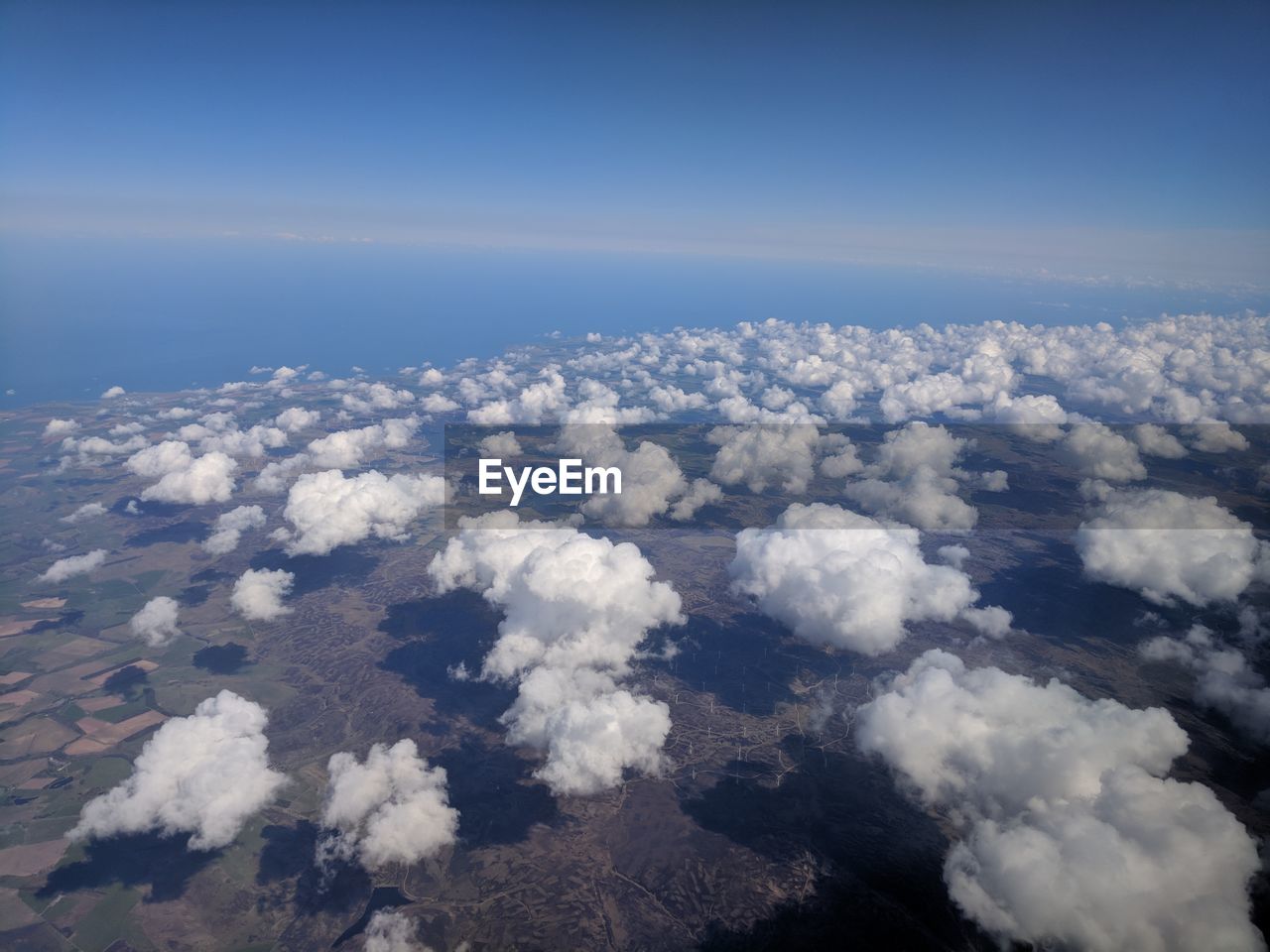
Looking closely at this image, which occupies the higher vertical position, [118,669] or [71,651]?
[71,651]

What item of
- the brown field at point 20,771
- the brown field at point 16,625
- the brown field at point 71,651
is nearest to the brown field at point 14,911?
the brown field at point 20,771

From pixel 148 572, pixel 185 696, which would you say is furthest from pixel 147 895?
pixel 148 572

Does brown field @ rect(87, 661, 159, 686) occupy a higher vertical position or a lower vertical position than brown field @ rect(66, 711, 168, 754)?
lower

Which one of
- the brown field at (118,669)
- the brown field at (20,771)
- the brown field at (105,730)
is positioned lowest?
the brown field at (118,669)

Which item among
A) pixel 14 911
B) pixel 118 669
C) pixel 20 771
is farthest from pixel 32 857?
pixel 118 669

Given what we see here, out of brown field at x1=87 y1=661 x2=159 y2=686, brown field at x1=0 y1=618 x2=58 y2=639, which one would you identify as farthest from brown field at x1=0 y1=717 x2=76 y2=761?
brown field at x1=0 y1=618 x2=58 y2=639

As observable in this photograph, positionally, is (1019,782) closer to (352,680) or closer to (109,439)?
(352,680)

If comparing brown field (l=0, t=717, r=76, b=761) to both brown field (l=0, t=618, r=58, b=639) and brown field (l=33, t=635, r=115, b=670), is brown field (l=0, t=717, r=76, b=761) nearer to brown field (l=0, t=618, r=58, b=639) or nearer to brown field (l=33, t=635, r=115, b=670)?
brown field (l=33, t=635, r=115, b=670)

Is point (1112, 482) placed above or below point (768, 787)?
above

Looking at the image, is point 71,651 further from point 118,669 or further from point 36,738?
point 36,738

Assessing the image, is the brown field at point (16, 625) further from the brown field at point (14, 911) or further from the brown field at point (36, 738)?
the brown field at point (14, 911)

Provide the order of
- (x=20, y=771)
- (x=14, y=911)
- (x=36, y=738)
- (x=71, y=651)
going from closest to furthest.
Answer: (x=14, y=911) → (x=20, y=771) → (x=36, y=738) → (x=71, y=651)
